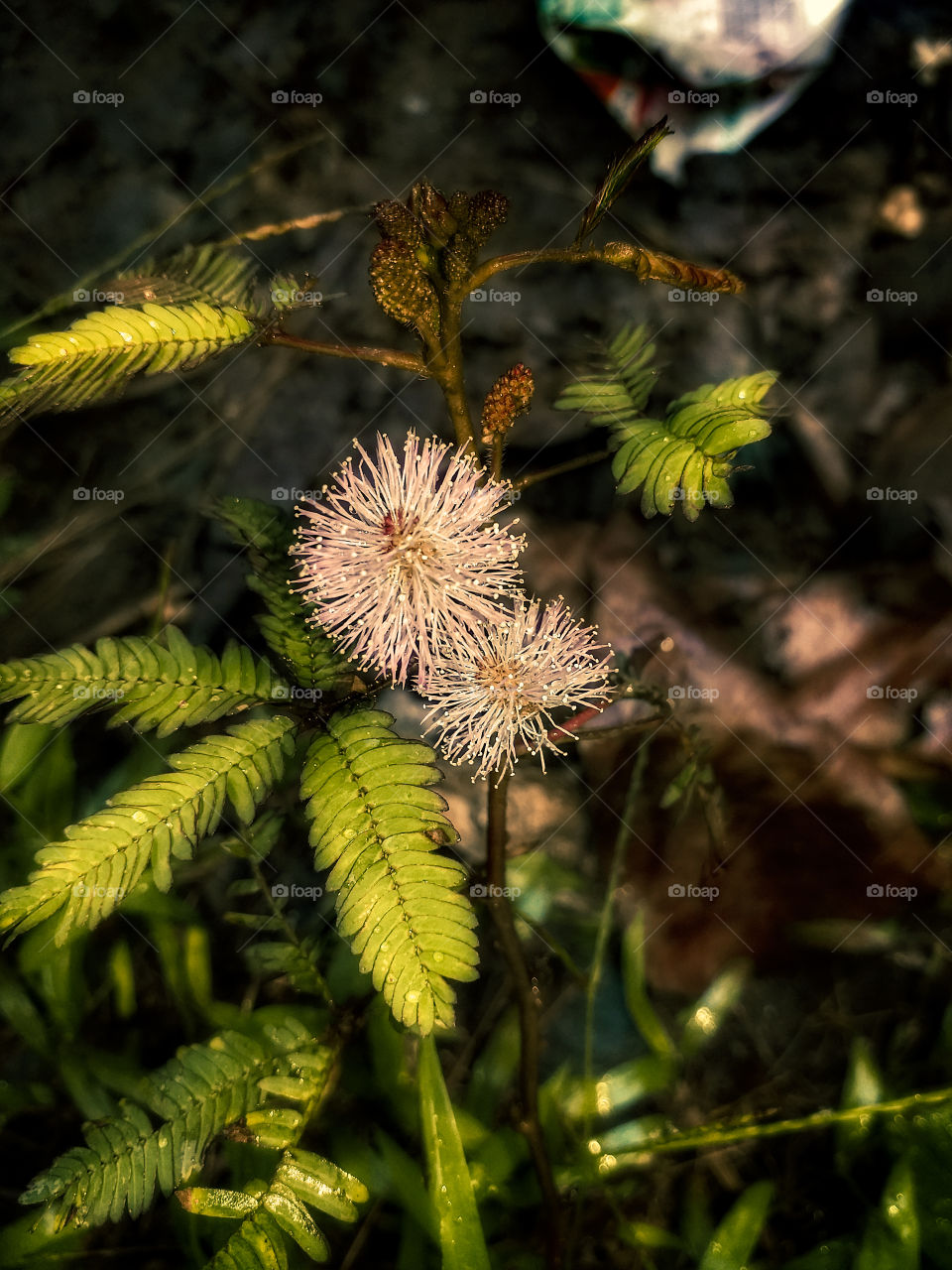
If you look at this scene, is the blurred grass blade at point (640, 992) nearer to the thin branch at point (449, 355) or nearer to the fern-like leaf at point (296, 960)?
the fern-like leaf at point (296, 960)

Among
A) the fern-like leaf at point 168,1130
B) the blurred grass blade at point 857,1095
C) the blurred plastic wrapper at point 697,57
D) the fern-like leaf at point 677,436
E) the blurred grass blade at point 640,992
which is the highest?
the blurred plastic wrapper at point 697,57

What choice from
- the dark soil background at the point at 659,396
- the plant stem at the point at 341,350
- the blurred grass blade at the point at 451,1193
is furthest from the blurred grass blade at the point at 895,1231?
the plant stem at the point at 341,350

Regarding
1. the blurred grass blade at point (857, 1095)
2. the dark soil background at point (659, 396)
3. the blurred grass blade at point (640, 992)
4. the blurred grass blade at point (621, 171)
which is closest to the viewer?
the blurred grass blade at point (621, 171)

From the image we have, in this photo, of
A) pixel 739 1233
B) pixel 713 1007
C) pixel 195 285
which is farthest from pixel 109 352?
pixel 739 1233

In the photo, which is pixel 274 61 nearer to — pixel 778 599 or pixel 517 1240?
pixel 778 599

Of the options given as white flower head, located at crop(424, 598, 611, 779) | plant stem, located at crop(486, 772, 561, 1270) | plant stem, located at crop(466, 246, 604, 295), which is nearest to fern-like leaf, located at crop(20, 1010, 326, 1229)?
plant stem, located at crop(486, 772, 561, 1270)

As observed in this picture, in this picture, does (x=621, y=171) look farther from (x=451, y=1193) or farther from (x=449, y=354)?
(x=451, y=1193)
